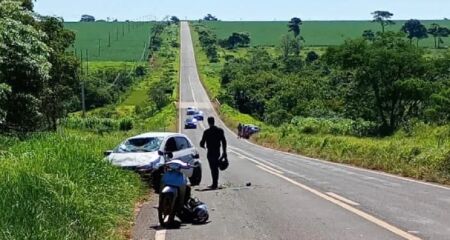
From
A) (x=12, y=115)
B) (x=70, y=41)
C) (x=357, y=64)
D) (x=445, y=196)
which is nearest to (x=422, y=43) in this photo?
(x=357, y=64)

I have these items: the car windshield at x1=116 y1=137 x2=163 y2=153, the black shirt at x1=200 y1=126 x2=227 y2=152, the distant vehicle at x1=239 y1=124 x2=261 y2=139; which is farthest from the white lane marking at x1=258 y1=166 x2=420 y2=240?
the distant vehicle at x1=239 y1=124 x2=261 y2=139

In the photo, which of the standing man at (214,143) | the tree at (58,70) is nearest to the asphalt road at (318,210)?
the standing man at (214,143)

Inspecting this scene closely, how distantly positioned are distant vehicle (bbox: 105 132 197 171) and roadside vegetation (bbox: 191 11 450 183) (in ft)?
23.5

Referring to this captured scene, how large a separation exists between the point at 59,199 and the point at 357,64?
53.1 meters

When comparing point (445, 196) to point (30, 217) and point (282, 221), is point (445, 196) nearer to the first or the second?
point (282, 221)

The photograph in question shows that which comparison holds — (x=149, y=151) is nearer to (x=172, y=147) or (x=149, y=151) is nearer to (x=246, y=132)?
(x=172, y=147)

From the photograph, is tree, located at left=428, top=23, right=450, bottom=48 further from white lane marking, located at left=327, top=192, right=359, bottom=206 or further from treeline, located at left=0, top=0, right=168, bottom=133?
white lane marking, located at left=327, top=192, right=359, bottom=206

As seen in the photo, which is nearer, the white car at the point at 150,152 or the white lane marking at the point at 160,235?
the white lane marking at the point at 160,235

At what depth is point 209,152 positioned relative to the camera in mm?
17359

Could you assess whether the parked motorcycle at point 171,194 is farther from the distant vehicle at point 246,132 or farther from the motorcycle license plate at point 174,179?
the distant vehicle at point 246,132

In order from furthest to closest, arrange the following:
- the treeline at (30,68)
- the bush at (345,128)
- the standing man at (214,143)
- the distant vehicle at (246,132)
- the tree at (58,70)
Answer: the distant vehicle at (246,132) → the bush at (345,128) → the tree at (58,70) → the treeline at (30,68) → the standing man at (214,143)

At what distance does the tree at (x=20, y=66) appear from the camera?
62.9ft

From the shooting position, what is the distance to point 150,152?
1816 cm

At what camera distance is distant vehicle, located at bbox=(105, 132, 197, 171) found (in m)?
17.5
